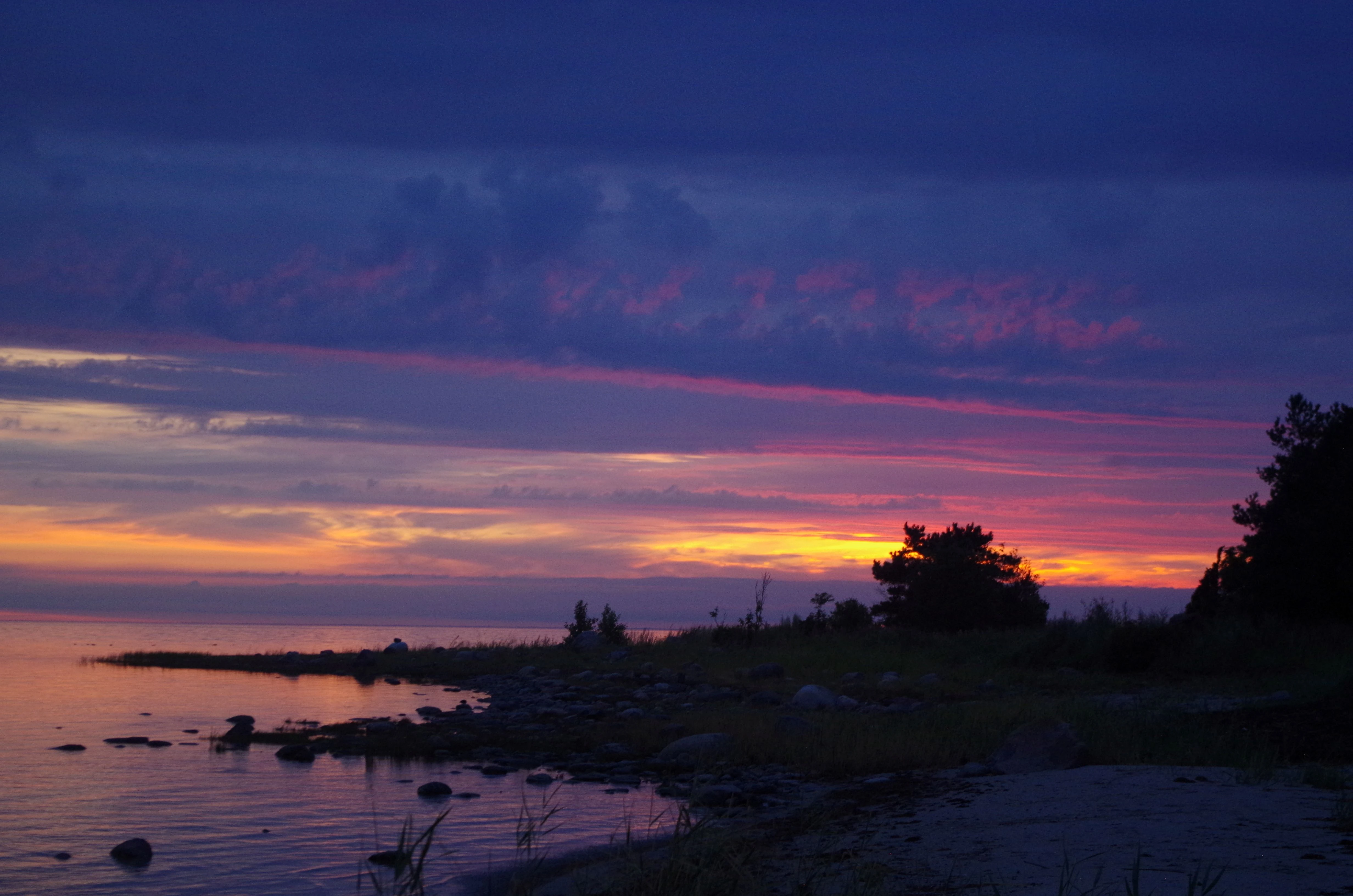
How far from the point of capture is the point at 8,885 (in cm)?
909

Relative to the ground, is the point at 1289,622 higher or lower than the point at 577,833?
higher

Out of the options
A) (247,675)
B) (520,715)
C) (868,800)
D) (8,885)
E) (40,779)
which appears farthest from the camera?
(247,675)

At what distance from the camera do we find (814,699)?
20.0 m

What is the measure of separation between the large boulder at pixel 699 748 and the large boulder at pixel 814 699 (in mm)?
4120

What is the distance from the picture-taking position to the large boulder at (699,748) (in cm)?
1503

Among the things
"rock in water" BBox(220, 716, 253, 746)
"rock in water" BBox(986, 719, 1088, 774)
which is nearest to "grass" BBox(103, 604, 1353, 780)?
"rock in water" BBox(220, 716, 253, 746)

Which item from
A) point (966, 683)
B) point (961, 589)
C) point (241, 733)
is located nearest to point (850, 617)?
point (961, 589)

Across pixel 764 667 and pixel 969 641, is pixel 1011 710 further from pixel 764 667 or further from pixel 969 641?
pixel 969 641

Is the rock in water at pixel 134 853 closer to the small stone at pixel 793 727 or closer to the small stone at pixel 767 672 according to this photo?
the small stone at pixel 793 727

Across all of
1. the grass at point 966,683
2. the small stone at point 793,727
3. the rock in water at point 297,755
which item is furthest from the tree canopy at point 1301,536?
the rock in water at point 297,755

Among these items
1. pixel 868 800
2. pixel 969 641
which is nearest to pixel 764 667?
pixel 969 641

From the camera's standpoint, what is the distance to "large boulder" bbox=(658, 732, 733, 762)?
49.3 ft

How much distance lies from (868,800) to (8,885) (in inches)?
327

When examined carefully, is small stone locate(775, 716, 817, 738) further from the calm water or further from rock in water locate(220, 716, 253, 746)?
rock in water locate(220, 716, 253, 746)
